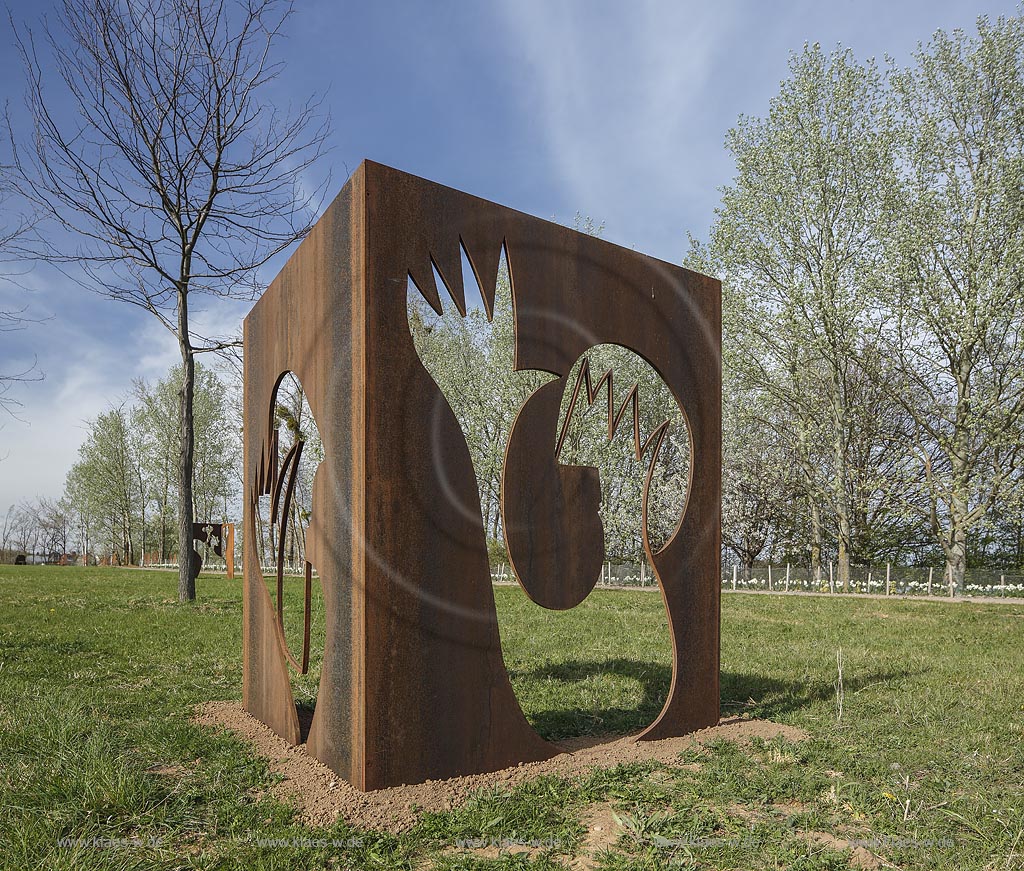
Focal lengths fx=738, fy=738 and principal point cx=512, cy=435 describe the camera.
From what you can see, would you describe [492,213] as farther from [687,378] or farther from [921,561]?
[921,561]

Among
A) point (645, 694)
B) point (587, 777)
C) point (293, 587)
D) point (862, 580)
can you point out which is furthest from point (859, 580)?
point (587, 777)

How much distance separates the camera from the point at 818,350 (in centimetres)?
1967

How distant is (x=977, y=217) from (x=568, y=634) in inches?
633

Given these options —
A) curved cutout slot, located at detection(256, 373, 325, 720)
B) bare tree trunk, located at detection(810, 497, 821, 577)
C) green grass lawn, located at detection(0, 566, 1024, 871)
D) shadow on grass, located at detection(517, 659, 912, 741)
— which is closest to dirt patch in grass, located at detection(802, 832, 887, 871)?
green grass lawn, located at detection(0, 566, 1024, 871)

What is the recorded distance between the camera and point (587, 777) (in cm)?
408

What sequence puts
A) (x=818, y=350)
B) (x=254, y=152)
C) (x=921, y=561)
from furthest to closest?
(x=921, y=561), (x=818, y=350), (x=254, y=152)

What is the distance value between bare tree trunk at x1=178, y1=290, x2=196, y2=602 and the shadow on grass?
777cm

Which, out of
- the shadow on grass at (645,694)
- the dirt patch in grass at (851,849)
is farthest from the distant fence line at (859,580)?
the dirt patch in grass at (851,849)

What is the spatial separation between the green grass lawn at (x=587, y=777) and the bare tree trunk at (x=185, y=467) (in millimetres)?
4043

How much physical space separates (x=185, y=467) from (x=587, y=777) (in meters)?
11.0

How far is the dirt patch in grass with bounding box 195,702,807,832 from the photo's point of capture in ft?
11.5

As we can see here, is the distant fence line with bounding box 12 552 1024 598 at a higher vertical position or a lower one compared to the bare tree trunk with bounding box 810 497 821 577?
lower

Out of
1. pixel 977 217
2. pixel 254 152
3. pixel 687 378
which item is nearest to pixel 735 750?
pixel 687 378

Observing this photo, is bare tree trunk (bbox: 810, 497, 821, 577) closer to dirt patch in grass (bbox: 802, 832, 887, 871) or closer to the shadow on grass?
the shadow on grass
